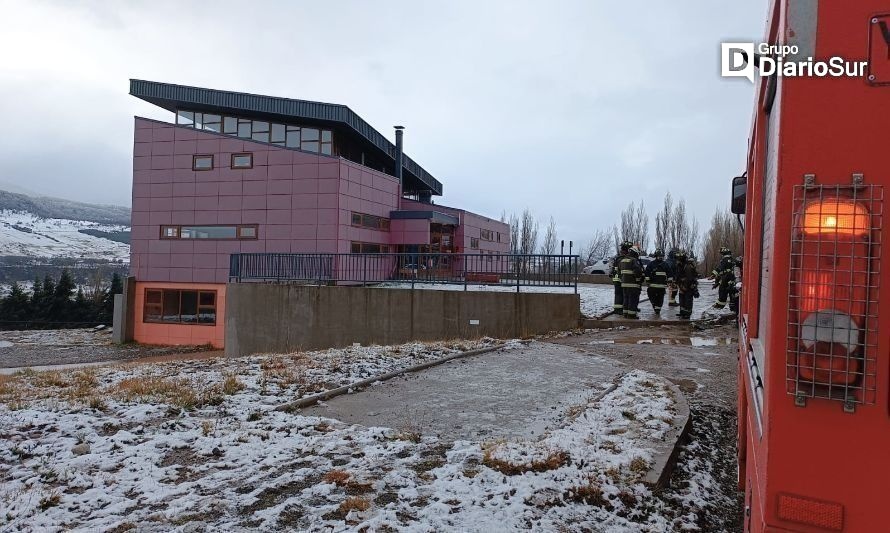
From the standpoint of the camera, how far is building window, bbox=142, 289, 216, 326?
26203 millimetres

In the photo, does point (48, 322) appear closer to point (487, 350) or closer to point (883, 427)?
point (487, 350)

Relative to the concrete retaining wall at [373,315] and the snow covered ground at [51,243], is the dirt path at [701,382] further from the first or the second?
the snow covered ground at [51,243]

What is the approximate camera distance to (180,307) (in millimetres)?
26719

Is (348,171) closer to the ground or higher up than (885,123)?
higher up

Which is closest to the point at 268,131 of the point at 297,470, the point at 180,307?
the point at 180,307

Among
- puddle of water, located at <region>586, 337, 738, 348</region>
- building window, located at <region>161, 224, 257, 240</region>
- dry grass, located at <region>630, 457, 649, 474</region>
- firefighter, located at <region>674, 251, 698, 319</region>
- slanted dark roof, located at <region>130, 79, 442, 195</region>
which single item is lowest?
dry grass, located at <region>630, 457, 649, 474</region>

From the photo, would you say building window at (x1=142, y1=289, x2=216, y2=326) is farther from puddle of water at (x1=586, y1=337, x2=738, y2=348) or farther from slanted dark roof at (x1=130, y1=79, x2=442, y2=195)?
puddle of water at (x1=586, y1=337, x2=738, y2=348)

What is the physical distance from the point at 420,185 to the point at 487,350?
3533 centimetres

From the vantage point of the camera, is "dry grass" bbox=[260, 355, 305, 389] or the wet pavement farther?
"dry grass" bbox=[260, 355, 305, 389]

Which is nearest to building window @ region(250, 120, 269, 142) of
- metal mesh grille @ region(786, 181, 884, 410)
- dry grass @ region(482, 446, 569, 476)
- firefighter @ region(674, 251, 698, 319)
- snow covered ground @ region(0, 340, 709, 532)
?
firefighter @ region(674, 251, 698, 319)

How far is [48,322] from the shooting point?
43375mm

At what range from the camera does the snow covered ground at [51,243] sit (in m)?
147

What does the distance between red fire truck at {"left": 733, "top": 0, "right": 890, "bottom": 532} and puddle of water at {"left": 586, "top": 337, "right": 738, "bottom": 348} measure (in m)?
10.1

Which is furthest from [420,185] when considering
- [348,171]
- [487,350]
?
[487,350]
